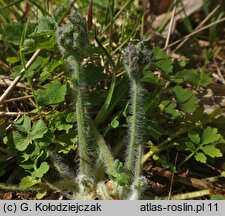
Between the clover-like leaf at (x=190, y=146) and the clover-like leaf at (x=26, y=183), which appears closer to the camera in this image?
the clover-like leaf at (x=26, y=183)

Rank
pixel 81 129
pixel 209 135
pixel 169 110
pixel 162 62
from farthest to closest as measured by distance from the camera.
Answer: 1. pixel 162 62
2. pixel 169 110
3. pixel 209 135
4. pixel 81 129

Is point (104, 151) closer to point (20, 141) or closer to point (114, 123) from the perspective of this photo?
point (114, 123)

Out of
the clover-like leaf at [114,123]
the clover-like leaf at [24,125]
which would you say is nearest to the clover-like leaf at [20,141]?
the clover-like leaf at [24,125]

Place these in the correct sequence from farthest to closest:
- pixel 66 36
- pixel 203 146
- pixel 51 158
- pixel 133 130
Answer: pixel 203 146
pixel 51 158
pixel 133 130
pixel 66 36

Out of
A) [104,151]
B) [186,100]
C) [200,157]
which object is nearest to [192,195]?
[200,157]

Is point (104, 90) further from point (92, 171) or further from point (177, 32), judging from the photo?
point (177, 32)

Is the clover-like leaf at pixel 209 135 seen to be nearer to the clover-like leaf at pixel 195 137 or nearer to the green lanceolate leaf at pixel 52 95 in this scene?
the clover-like leaf at pixel 195 137

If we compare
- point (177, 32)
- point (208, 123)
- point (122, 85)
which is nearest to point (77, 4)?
point (177, 32)
